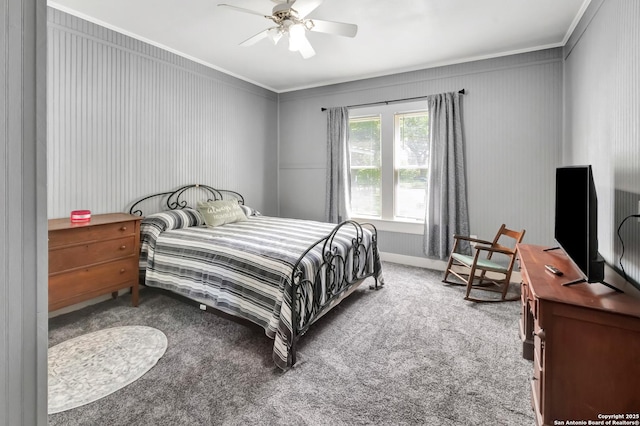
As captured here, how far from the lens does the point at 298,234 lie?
10.3 feet

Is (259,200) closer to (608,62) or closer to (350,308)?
(350,308)

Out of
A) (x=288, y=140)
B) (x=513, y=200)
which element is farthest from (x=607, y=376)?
(x=288, y=140)

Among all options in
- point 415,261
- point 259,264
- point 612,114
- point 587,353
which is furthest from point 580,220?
point 415,261

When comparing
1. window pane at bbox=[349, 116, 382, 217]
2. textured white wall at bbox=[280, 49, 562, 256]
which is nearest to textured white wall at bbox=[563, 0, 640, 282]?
textured white wall at bbox=[280, 49, 562, 256]

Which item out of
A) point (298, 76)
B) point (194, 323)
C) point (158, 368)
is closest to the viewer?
point (158, 368)

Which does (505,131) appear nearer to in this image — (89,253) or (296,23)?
(296,23)

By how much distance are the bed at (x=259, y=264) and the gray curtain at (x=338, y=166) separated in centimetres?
127

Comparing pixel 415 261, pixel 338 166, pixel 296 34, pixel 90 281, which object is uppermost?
pixel 296 34

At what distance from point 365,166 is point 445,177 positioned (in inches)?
49.4

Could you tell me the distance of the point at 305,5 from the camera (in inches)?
90.6

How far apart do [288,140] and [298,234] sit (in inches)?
111

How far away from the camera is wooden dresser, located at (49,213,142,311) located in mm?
2430

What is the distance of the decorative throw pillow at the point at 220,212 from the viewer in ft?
11.8

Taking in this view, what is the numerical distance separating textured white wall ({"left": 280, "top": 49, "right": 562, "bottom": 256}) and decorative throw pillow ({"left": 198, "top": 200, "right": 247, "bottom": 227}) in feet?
7.51
